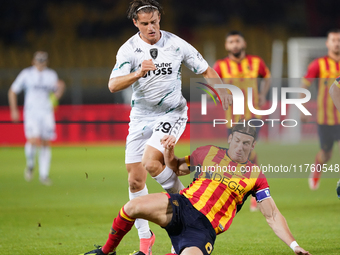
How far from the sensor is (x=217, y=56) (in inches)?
818

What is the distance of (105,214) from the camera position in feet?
19.8

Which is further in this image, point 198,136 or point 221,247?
point 198,136

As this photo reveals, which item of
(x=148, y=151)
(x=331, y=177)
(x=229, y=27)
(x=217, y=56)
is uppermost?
(x=229, y=27)

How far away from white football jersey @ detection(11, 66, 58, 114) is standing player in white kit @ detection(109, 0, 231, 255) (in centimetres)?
563

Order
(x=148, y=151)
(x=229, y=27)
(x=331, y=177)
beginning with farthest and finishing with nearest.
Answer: (x=229, y=27) → (x=331, y=177) → (x=148, y=151)

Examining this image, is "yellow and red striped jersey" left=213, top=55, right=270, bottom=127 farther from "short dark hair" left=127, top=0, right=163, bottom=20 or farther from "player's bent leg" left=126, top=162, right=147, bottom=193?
"short dark hair" left=127, top=0, right=163, bottom=20

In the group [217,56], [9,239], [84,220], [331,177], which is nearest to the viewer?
[9,239]

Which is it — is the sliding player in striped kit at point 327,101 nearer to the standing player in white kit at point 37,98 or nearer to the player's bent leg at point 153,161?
the player's bent leg at point 153,161

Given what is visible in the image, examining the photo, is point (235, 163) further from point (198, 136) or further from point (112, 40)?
point (112, 40)

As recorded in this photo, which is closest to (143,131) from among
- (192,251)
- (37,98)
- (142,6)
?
(142,6)

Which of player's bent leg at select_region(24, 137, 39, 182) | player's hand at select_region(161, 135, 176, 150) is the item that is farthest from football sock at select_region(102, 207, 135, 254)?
player's bent leg at select_region(24, 137, 39, 182)

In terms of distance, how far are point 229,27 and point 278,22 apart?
88.4 inches

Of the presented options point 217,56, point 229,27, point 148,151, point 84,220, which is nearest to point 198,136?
point 84,220

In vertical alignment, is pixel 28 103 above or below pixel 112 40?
below
